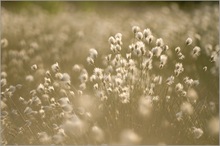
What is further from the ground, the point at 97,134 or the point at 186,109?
the point at 186,109

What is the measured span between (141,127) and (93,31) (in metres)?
4.19

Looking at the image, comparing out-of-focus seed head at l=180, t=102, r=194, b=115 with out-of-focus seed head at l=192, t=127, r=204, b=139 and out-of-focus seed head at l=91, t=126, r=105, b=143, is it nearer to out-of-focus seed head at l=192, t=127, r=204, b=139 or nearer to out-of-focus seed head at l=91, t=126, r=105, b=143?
out-of-focus seed head at l=192, t=127, r=204, b=139

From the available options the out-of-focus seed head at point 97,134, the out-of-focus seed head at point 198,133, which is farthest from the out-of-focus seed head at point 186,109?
the out-of-focus seed head at point 97,134

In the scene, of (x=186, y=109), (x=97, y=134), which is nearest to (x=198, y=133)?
(x=186, y=109)

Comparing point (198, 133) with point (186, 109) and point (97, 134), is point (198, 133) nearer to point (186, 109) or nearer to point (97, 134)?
point (186, 109)

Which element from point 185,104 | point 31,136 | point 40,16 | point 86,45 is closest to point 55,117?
point 31,136

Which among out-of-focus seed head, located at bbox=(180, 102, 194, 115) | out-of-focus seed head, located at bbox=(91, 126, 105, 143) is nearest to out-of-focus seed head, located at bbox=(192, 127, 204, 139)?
out-of-focus seed head, located at bbox=(180, 102, 194, 115)

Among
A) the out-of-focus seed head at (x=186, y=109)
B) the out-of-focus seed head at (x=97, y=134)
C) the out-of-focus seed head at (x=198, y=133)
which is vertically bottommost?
the out-of-focus seed head at (x=97, y=134)

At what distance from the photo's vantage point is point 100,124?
3.28 metres

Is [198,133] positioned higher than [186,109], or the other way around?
[186,109]

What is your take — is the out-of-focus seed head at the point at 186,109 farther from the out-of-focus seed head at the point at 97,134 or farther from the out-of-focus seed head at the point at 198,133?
the out-of-focus seed head at the point at 97,134

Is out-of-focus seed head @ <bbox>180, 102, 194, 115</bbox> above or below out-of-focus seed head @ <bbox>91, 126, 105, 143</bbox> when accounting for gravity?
above

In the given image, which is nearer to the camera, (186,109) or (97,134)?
(97,134)

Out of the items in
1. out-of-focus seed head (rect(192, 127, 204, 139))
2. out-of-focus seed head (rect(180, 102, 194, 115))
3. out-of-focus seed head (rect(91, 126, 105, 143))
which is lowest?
out-of-focus seed head (rect(91, 126, 105, 143))
